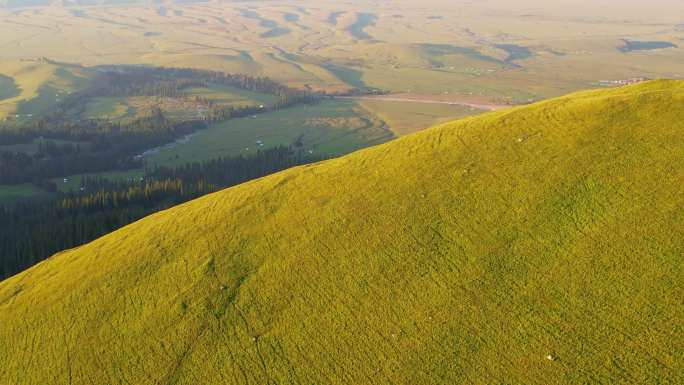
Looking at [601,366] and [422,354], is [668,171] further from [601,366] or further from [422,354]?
[422,354]

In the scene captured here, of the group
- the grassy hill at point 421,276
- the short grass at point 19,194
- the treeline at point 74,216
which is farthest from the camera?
the short grass at point 19,194

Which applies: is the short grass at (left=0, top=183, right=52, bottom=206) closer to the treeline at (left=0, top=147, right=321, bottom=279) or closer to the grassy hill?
the treeline at (left=0, top=147, right=321, bottom=279)

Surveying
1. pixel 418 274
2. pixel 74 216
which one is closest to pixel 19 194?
pixel 74 216

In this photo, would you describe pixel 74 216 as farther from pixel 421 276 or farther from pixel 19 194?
pixel 421 276

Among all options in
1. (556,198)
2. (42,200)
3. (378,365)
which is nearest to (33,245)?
(42,200)

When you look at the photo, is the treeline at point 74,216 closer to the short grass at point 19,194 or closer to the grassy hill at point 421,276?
the short grass at point 19,194

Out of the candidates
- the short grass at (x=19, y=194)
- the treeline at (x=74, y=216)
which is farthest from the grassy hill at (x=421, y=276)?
the short grass at (x=19, y=194)

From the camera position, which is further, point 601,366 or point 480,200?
point 480,200

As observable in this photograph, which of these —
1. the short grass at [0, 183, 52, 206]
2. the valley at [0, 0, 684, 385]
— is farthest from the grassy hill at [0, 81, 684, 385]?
the short grass at [0, 183, 52, 206]
